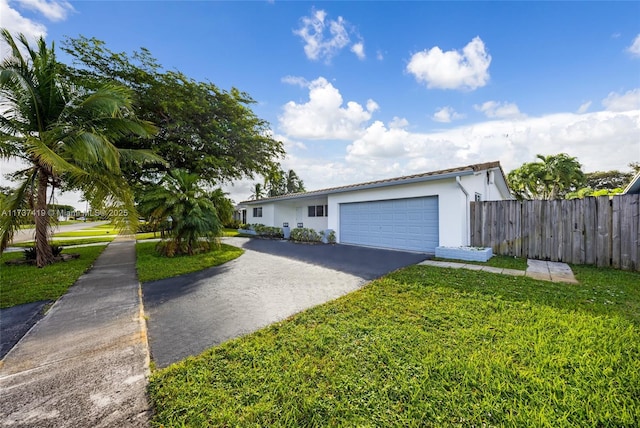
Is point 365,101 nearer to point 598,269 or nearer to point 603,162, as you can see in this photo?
point 598,269

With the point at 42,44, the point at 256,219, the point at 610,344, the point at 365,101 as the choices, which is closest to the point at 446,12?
the point at 365,101

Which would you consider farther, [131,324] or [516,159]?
[516,159]

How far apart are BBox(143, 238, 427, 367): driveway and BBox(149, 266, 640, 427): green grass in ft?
1.50

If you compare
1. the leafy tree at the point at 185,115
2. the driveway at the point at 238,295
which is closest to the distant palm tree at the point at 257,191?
the leafy tree at the point at 185,115

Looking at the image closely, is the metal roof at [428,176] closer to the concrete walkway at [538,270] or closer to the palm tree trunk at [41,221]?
the concrete walkway at [538,270]

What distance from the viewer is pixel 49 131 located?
655 centimetres

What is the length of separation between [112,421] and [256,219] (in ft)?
63.9

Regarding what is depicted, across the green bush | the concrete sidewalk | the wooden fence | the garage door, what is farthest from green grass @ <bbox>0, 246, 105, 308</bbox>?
the wooden fence

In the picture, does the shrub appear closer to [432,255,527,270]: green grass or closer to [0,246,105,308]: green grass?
[0,246,105,308]: green grass

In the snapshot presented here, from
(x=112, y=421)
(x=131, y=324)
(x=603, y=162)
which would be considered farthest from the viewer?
(x=603, y=162)

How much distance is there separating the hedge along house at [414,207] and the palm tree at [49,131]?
8638mm

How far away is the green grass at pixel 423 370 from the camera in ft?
6.16

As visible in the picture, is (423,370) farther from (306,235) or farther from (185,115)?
(185,115)

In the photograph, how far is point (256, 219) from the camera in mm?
20906
